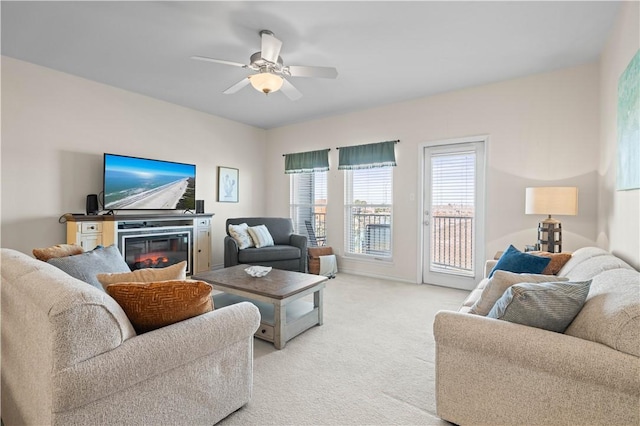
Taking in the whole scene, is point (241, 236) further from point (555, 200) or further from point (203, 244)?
point (555, 200)

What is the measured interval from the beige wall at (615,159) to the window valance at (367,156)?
2.31 meters

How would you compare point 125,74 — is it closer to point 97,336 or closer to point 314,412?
point 97,336

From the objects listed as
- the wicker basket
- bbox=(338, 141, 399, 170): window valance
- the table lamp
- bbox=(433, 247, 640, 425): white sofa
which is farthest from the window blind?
bbox=(433, 247, 640, 425): white sofa

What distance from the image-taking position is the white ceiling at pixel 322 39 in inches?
93.7

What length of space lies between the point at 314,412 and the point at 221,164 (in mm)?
4537

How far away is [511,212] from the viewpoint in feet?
12.1

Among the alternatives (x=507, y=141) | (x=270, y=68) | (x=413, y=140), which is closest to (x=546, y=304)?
(x=270, y=68)

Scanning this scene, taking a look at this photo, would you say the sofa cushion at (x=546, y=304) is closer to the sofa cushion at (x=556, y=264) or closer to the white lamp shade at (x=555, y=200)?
the sofa cushion at (x=556, y=264)

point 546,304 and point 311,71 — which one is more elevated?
point 311,71

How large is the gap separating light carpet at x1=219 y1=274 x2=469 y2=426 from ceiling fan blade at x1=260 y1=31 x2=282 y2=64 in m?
2.39

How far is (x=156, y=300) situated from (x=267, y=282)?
147 cm

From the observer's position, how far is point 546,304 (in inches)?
51.4

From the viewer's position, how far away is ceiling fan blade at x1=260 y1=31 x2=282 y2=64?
8.20 ft

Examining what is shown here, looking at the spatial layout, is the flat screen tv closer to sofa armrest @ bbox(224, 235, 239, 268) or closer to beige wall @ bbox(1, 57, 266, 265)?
beige wall @ bbox(1, 57, 266, 265)
